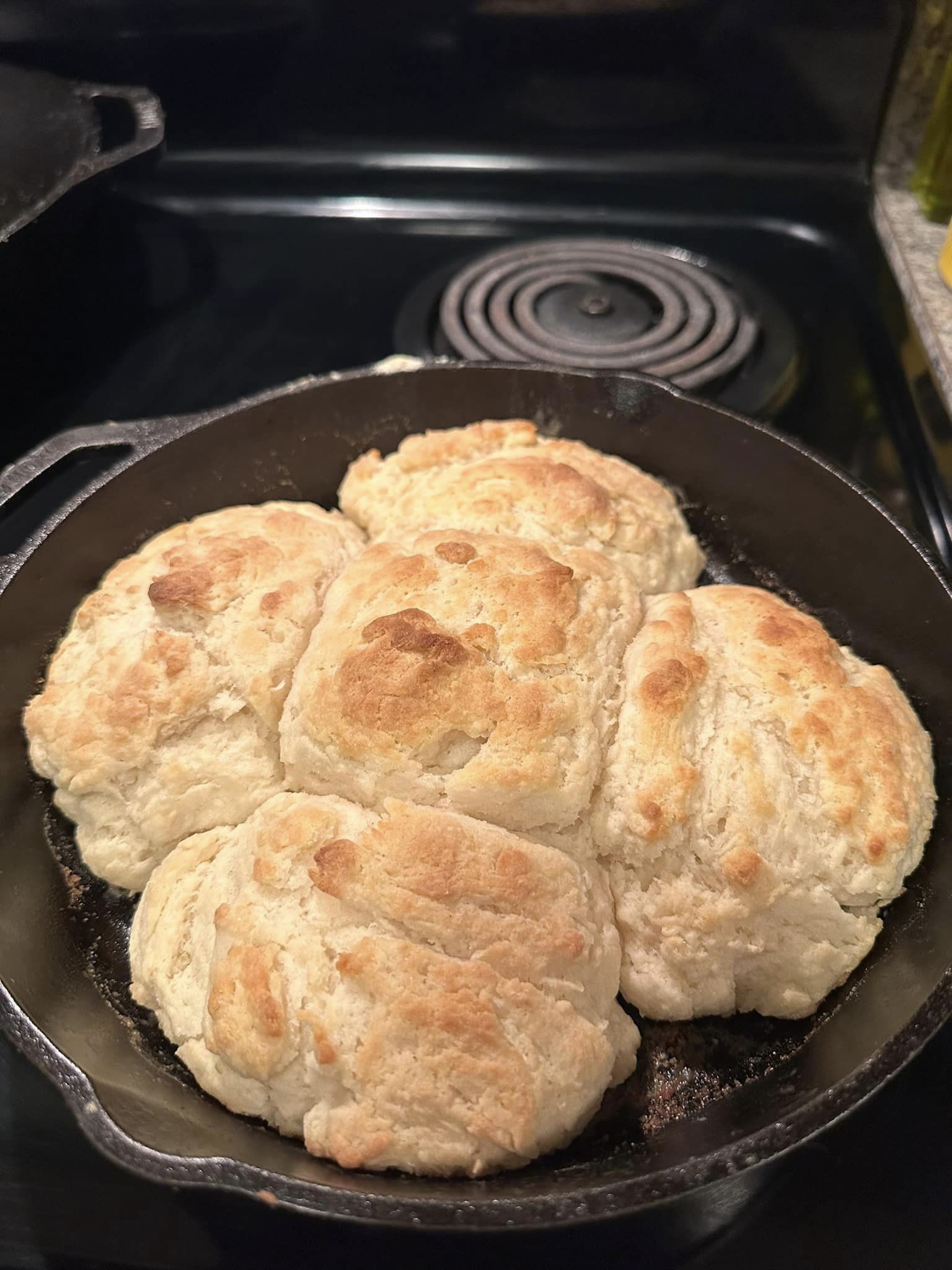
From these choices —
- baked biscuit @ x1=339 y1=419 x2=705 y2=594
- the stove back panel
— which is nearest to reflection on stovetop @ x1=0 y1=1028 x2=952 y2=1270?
baked biscuit @ x1=339 y1=419 x2=705 y2=594

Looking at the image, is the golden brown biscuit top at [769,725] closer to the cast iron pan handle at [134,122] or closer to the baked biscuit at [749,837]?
the baked biscuit at [749,837]

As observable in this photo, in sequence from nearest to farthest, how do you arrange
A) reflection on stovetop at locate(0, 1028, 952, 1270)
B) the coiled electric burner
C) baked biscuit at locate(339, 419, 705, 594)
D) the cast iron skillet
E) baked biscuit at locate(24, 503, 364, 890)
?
the cast iron skillet
reflection on stovetop at locate(0, 1028, 952, 1270)
baked biscuit at locate(24, 503, 364, 890)
baked biscuit at locate(339, 419, 705, 594)
the coiled electric burner

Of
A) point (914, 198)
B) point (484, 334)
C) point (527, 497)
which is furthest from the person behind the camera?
point (914, 198)

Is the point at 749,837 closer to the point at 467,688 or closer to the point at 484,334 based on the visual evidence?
the point at 467,688

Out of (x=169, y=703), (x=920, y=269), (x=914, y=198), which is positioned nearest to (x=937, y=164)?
(x=914, y=198)

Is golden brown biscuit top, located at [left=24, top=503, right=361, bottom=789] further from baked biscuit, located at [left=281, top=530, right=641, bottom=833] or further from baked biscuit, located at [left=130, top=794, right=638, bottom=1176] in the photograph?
baked biscuit, located at [left=130, top=794, right=638, bottom=1176]

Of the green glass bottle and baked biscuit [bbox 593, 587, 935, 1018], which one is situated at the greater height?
the green glass bottle

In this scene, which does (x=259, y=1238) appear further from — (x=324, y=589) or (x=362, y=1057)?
(x=324, y=589)
